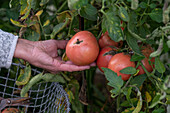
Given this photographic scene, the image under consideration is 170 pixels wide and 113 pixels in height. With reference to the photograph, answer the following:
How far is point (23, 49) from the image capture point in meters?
0.85

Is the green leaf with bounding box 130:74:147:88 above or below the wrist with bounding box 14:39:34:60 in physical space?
below

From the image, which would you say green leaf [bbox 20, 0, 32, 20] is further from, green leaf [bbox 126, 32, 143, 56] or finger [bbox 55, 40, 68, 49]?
green leaf [bbox 126, 32, 143, 56]

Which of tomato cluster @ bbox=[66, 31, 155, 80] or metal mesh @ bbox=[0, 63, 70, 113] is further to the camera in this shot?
metal mesh @ bbox=[0, 63, 70, 113]

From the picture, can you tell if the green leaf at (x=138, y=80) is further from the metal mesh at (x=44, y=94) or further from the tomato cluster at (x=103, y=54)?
the metal mesh at (x=44, y=94)

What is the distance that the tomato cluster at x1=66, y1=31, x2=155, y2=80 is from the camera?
652 millimetres

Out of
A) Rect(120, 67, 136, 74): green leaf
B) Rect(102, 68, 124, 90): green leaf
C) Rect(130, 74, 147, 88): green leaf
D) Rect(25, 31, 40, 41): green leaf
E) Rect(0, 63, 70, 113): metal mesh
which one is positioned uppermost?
Rect(25, 31, 40, 41): green leaf

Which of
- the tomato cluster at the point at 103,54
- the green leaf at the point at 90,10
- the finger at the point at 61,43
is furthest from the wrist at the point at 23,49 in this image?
the green leaf at the point at 90,10

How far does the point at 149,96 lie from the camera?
0.75 m

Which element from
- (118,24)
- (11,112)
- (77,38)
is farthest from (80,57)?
(11,112)

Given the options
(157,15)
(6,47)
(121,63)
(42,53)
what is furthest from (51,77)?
(157,15)

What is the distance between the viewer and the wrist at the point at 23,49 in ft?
2.78

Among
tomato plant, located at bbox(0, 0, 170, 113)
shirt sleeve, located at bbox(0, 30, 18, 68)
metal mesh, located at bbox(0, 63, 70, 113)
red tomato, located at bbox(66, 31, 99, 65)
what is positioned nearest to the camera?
tomato plant, located at bbox(0, 0, 170, 113)

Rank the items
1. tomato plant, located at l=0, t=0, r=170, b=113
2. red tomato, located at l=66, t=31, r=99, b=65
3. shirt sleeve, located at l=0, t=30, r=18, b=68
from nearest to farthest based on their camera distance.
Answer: tomato plant, located at l=0, t=0, r=170, b=113, red tomato, located at l=66, t=31, r=99, b=65, shirt sleeve, located at l=0, t=30, r=18, b=68

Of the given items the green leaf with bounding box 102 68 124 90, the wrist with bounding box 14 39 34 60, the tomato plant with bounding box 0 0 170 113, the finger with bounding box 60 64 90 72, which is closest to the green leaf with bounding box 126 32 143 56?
the tomato plant with bounding box 0 0 170 113
